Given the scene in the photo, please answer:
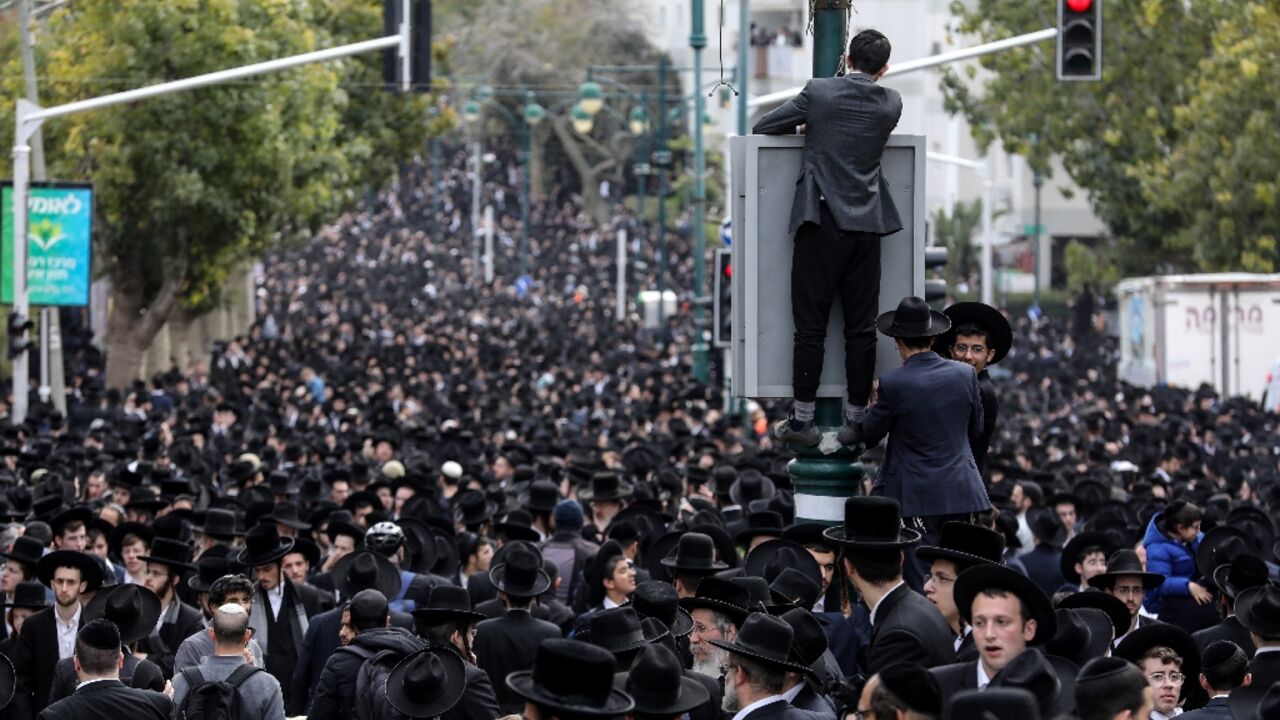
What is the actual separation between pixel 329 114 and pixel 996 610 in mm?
36444

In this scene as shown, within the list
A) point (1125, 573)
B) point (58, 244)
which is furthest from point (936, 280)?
point (58, 244)

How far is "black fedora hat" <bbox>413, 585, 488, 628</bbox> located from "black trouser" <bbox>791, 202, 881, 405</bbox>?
2119 millimetres

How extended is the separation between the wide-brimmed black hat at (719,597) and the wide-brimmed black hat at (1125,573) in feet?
8.56

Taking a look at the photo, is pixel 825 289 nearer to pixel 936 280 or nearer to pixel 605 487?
pixel 936 280

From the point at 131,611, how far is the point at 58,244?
17.9 metres

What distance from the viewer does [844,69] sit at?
9.45m

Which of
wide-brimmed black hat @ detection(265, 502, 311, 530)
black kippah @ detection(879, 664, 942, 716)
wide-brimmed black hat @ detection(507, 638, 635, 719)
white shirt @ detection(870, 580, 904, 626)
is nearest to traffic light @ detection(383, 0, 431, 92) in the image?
wide-brimmed black hat @ detection(265, 502, 311, 530)

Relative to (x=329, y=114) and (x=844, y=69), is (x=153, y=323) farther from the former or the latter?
(x=844, y=69)

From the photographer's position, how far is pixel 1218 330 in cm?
4047

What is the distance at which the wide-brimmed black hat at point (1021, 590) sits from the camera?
7629 millimetres

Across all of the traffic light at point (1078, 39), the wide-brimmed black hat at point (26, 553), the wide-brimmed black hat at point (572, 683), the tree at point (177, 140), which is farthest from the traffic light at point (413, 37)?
the wide-brimmed black hat at point (572, 683)

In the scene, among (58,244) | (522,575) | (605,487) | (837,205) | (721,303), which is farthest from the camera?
(58,244)

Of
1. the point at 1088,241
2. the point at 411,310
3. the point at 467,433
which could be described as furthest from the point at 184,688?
the point at 1088,241

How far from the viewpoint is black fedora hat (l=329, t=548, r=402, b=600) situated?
12.4 meters
